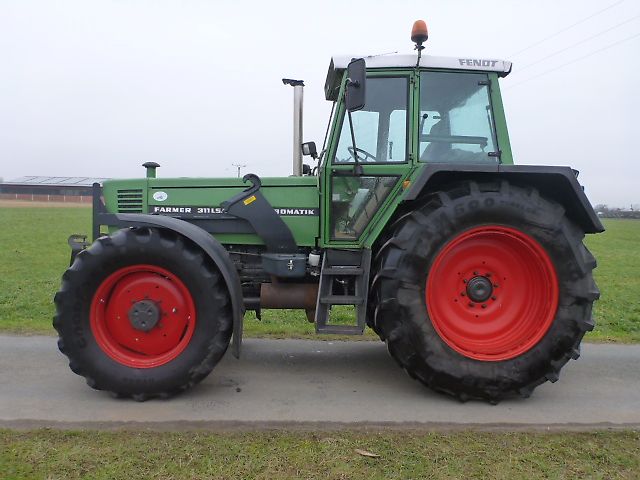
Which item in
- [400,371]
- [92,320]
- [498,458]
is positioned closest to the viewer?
[498,458]

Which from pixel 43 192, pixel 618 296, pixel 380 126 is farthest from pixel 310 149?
pixel 43 192

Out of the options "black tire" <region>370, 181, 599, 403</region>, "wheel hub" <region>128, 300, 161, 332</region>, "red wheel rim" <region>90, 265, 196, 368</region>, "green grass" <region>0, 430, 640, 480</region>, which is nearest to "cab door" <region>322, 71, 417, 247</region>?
"black tire" <region>370, 181, 599, 403</region>

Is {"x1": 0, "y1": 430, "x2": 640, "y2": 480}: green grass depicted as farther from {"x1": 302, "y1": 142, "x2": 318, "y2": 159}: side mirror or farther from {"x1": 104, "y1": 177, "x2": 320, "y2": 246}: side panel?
{"x1": 302, "y1": 142, "x2": 318, "y2": 159}: side mirror

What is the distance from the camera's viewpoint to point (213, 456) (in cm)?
276

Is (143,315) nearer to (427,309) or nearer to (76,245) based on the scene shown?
(76,245)

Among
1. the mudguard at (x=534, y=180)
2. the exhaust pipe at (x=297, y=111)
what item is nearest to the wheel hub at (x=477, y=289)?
the mudguard at (x=534, y=180)

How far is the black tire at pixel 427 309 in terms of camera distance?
3564 mm

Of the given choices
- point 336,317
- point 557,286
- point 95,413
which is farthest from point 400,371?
point 95,413

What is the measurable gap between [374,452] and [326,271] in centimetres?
145

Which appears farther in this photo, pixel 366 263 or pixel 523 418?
pixel 366 263

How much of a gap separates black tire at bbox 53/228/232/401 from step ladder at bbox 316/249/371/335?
735 millimetres

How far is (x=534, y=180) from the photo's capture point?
382 cm

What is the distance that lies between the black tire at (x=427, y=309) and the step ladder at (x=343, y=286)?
20 cm

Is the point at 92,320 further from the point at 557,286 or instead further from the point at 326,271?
the point at 557,286
